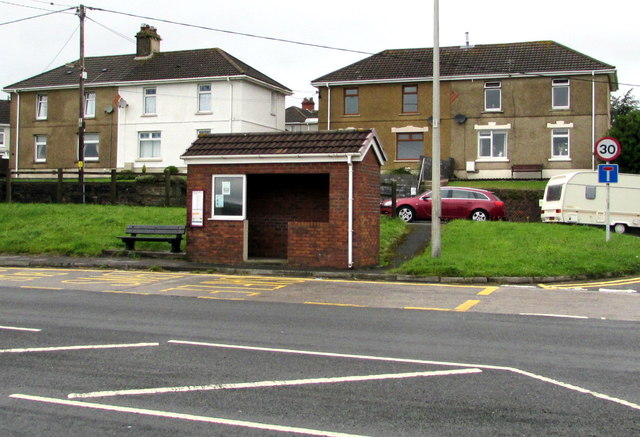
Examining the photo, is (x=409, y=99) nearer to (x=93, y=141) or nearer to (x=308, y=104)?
(x=93, y=141)

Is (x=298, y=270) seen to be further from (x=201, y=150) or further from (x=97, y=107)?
A: (x=97, y=107)

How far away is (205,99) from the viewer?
41375 mm

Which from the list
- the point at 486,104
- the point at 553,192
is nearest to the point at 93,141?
the point at 486,104

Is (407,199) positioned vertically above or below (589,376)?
above

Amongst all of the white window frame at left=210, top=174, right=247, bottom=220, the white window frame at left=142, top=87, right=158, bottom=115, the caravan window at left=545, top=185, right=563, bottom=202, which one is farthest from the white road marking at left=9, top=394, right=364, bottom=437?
the white window frame at left=142, top=87, right=158, bottom=115

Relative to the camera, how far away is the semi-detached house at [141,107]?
4103 cm

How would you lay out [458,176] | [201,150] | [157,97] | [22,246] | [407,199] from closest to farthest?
[201,150], [22,246], [407,199], [458,176], [157,97]

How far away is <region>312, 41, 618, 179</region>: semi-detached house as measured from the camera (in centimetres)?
3662

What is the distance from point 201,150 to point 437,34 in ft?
22.0

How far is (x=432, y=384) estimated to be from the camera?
6.02 m

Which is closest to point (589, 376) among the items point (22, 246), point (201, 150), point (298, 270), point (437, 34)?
point (298, 270)

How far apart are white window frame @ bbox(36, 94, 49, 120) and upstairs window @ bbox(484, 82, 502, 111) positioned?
29174mm

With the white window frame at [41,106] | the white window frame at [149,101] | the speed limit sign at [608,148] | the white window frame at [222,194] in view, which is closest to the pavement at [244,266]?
the white window frame at [222,194]

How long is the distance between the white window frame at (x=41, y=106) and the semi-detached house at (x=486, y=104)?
19.1m
